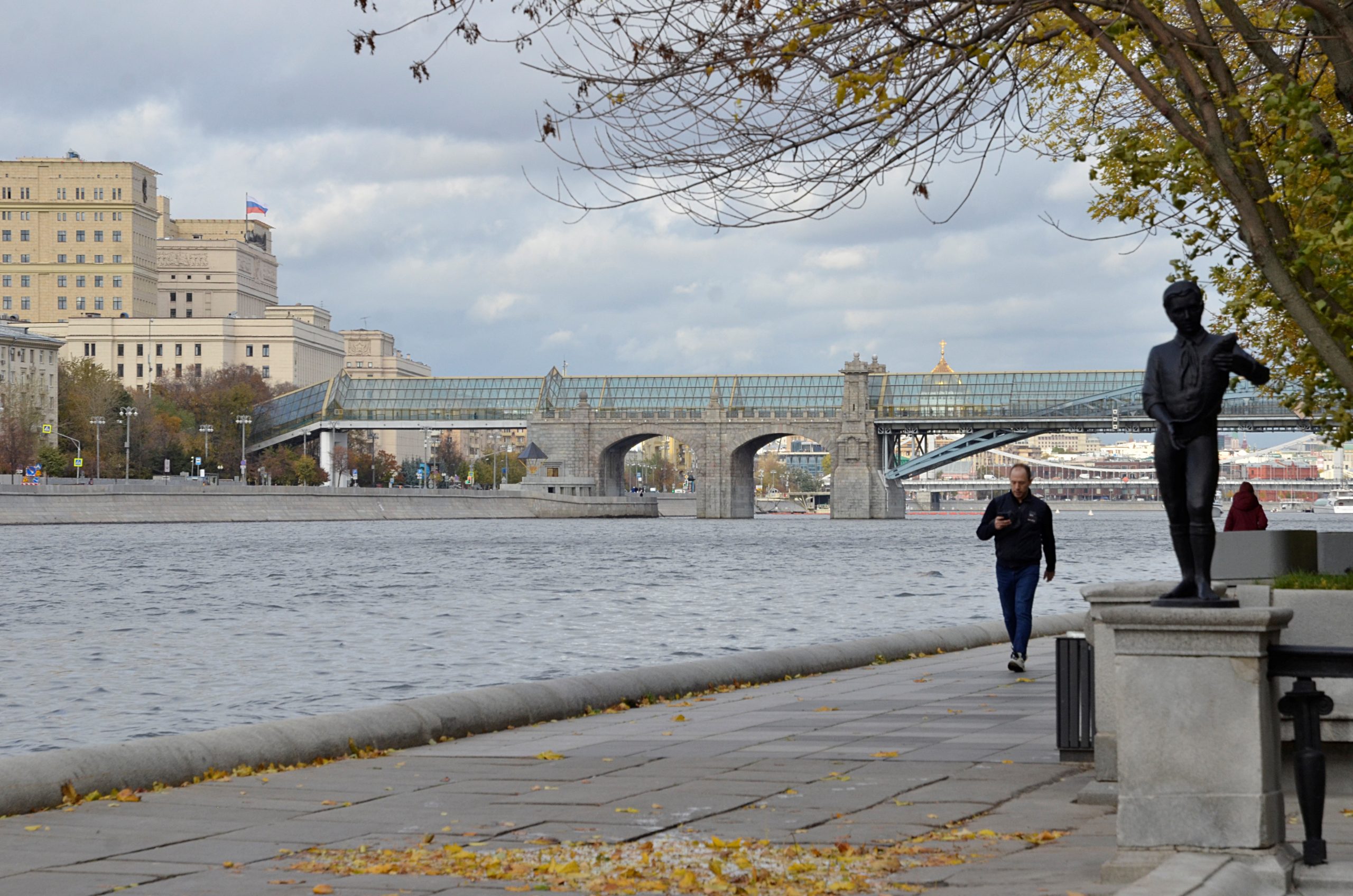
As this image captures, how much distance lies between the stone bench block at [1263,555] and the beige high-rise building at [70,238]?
611ft

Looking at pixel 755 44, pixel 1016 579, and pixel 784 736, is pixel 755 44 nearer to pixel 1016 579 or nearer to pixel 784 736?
pixel 784 736

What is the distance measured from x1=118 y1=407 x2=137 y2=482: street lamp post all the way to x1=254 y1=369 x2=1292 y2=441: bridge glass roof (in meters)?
16.7

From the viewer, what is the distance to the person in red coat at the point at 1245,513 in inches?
696

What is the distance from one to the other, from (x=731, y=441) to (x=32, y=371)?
54560 mm

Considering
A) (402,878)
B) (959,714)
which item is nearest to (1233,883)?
(402,878)

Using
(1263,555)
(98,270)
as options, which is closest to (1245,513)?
(1263,555)

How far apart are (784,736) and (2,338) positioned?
134 meters

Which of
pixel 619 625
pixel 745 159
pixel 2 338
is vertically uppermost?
pixel 2 338

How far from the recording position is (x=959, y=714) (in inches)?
463

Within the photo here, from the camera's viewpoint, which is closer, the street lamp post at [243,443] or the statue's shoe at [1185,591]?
the statue's shoe at [1185,591]

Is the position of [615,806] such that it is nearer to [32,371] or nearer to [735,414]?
[735,414]

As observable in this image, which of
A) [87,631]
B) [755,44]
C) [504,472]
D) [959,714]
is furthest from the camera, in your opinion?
[504,472]

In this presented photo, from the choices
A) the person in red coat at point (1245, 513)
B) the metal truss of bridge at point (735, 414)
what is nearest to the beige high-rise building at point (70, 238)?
the metal truss of bridge at point (735, 414)

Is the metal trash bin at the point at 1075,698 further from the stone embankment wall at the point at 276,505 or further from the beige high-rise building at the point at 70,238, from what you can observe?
the beige high-rise building at the point at 70,238
